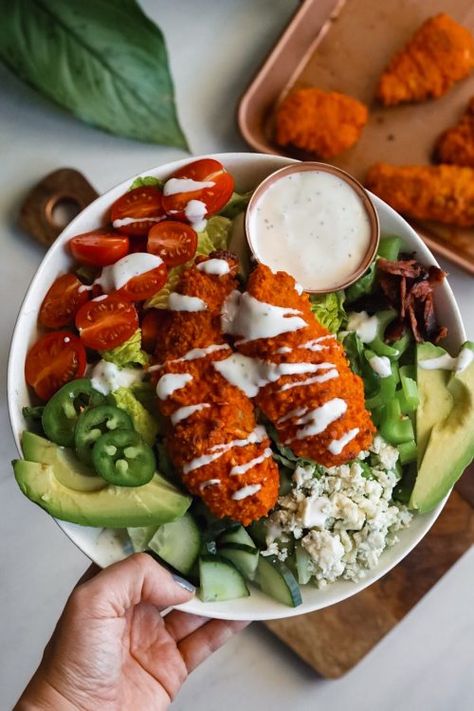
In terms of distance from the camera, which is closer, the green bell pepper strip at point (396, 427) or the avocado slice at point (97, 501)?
the avocado slice at point (97, 501)

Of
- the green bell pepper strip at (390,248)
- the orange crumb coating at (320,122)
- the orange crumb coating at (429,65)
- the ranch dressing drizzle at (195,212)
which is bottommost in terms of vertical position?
the ranch dressing drizzle at (195,212)

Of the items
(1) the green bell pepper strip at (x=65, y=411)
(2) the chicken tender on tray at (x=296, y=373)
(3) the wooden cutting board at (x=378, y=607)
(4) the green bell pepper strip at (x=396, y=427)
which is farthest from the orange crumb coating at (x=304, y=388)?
(3) the wooden cutting board at (x=378, y=607)

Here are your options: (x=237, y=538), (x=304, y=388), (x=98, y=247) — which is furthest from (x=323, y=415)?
(x=98, y=247)

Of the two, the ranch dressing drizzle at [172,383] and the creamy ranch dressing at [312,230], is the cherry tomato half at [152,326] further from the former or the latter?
the creamy ranch dressing at [312,230]

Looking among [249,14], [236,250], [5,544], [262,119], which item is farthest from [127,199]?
[5,544]

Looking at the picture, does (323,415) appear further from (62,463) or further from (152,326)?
(62,463)

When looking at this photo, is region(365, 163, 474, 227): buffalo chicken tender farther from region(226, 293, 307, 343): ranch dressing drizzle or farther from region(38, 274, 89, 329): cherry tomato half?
region(38, 274, 89, 329): cherry tomato half
